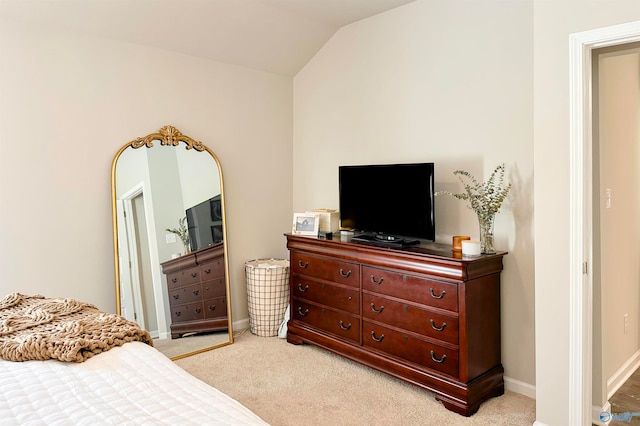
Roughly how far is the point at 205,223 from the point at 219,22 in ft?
5.30

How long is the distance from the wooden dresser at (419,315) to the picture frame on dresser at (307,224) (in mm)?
231

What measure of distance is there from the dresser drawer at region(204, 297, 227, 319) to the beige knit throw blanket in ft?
5.65

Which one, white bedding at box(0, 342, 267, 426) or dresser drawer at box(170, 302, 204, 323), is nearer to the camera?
white bedding at box(0, 342, 267, 426)

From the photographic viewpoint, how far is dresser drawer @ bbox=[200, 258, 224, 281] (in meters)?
3.90

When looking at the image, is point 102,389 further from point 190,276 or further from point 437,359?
point 190,276

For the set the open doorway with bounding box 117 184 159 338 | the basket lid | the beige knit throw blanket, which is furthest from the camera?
the basket lid

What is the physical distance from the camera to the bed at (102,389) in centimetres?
123

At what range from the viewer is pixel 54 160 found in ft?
10.6

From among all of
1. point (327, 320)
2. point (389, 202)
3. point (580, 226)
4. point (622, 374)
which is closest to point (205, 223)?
point (327, 320)

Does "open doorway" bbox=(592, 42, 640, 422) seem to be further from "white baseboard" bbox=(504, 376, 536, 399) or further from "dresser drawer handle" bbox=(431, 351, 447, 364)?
"dresser drawer handle" bbox=(431, 351, 447, 364)

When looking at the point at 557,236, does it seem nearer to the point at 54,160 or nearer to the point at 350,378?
the point at 350,378

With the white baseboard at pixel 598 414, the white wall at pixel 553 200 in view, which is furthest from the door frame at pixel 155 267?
the white baseboard at pixel 598 414

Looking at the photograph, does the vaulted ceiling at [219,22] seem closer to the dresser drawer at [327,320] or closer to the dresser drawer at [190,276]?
the dresser drawer at [190,276]

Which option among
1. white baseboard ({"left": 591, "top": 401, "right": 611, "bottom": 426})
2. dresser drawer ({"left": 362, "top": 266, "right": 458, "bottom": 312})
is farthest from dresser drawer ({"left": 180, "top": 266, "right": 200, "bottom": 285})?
white baseboard ({"left": 591, "top": 401, "right": 611, "bottom": 426})
